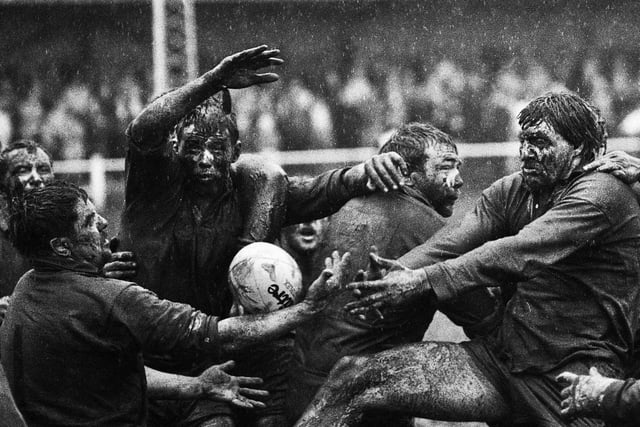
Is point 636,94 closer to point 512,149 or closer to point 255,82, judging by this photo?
point 512,149

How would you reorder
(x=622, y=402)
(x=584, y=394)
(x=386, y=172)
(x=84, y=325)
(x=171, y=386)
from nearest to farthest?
(x=622, y=402), (x=584, y=394), (x=84, y=325), (x=171, y=386), (x=386, y=172)

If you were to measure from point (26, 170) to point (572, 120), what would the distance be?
12.2 ft

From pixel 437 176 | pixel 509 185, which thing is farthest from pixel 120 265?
pixel 509 185

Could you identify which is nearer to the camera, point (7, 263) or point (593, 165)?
point (593, 165)

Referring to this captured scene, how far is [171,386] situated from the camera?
664cm

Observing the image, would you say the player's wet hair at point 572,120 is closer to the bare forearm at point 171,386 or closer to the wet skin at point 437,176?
the wet skin at point 437,176

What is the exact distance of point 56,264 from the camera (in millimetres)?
6004

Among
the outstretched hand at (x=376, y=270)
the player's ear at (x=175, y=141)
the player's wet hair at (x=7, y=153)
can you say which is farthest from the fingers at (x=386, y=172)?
the player's wet hair at (x=7, y=153)

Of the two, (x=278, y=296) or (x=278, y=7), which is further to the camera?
(x=278, y=7)

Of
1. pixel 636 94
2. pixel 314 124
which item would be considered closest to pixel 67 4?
pixel 314 124

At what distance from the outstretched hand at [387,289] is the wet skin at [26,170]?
2.89 meters

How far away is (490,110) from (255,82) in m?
11.0

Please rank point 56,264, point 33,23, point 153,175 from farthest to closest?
1. point 33,23
2. point 153,175
3. point 56,264

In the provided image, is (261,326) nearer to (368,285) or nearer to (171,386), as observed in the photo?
(368,285)
